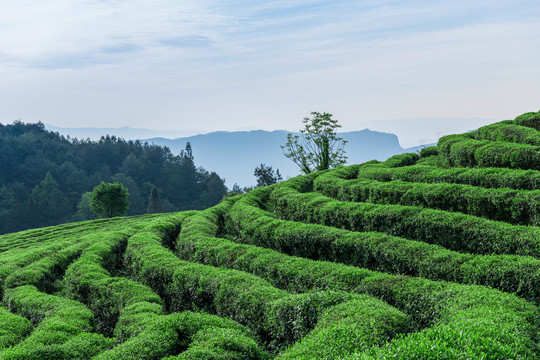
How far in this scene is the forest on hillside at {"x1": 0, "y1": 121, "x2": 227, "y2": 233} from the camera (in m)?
99.1

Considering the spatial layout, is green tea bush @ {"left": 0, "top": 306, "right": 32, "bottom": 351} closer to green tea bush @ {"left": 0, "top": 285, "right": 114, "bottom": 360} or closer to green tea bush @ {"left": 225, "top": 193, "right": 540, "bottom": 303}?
green tea bush @ {"left": 0, "top": 285, "right": 114, "bottom": 360}

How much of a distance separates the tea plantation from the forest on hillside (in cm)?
8310

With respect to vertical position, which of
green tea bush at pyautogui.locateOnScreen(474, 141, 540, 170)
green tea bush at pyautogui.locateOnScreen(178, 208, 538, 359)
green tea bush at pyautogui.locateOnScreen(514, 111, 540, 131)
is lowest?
green tea bush at pyautogui.locateOnScreen(178, 208, 538, 359)

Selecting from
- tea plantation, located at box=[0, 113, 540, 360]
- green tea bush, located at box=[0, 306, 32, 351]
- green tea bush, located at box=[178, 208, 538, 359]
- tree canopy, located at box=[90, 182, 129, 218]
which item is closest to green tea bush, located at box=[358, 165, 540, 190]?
tea plantation, located at box=[0, 113, 540, 360]

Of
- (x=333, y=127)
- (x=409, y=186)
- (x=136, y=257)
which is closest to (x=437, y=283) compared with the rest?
(x=409, y=186)

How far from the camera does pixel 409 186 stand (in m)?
20.5

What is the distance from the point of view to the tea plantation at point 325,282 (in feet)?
29.0

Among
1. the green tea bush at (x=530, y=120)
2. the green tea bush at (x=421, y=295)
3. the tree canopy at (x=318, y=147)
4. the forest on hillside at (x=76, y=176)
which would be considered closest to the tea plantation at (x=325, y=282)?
the green tea bush at (x=421, y=295)

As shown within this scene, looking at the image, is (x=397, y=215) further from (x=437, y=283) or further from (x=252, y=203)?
(x=252, y=203)

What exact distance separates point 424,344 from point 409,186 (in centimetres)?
1475

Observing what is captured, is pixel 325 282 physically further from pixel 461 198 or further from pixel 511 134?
pixel 511 134

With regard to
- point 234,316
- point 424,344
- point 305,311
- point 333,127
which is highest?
point 333,127

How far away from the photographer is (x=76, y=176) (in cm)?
11538

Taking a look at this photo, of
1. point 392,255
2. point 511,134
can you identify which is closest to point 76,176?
point 511,134
